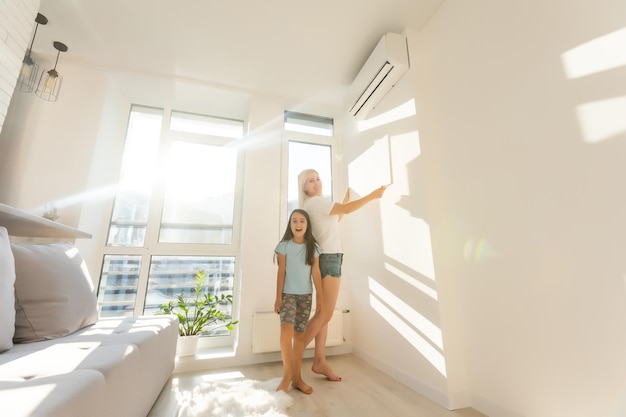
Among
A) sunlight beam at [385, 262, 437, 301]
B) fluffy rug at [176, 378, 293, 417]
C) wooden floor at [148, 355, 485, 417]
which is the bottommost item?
wooden floor at [148, 355, 485, 417]

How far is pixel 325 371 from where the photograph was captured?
1.95 metres

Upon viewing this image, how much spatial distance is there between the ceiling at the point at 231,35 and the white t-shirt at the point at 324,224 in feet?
4.75

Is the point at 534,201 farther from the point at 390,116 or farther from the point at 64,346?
the point at 64,346

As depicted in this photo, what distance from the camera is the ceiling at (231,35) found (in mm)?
2035

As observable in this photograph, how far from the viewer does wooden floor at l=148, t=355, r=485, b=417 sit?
4.76ft

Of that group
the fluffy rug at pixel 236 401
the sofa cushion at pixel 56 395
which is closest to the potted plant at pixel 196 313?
the fluffy rug at pixel 236 401

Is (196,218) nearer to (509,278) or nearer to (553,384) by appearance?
(509,278)

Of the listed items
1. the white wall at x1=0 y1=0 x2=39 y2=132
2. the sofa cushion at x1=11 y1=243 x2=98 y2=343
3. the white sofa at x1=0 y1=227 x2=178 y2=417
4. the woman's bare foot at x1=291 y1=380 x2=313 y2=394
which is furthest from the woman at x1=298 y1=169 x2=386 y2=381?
the white wall at x1=0 y1=0 x2=39 y2=132

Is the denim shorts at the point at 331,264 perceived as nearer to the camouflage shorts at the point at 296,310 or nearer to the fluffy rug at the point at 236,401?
the camouflage shorts at the point at 296,310

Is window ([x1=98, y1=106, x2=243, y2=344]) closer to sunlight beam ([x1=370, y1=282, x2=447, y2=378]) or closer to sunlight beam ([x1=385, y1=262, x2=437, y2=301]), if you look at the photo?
sunlight beam ([x1=370, y1=282, x2=447, y2=378])

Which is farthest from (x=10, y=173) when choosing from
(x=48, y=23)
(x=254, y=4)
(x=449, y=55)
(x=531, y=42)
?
(x=531, y=42)

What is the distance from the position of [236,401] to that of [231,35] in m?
2.73

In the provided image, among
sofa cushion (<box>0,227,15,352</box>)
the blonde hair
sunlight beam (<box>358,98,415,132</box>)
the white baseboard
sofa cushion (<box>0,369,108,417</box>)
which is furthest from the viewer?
the blonde hair

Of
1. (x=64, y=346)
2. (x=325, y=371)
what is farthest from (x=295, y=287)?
(x=64, y=346)
